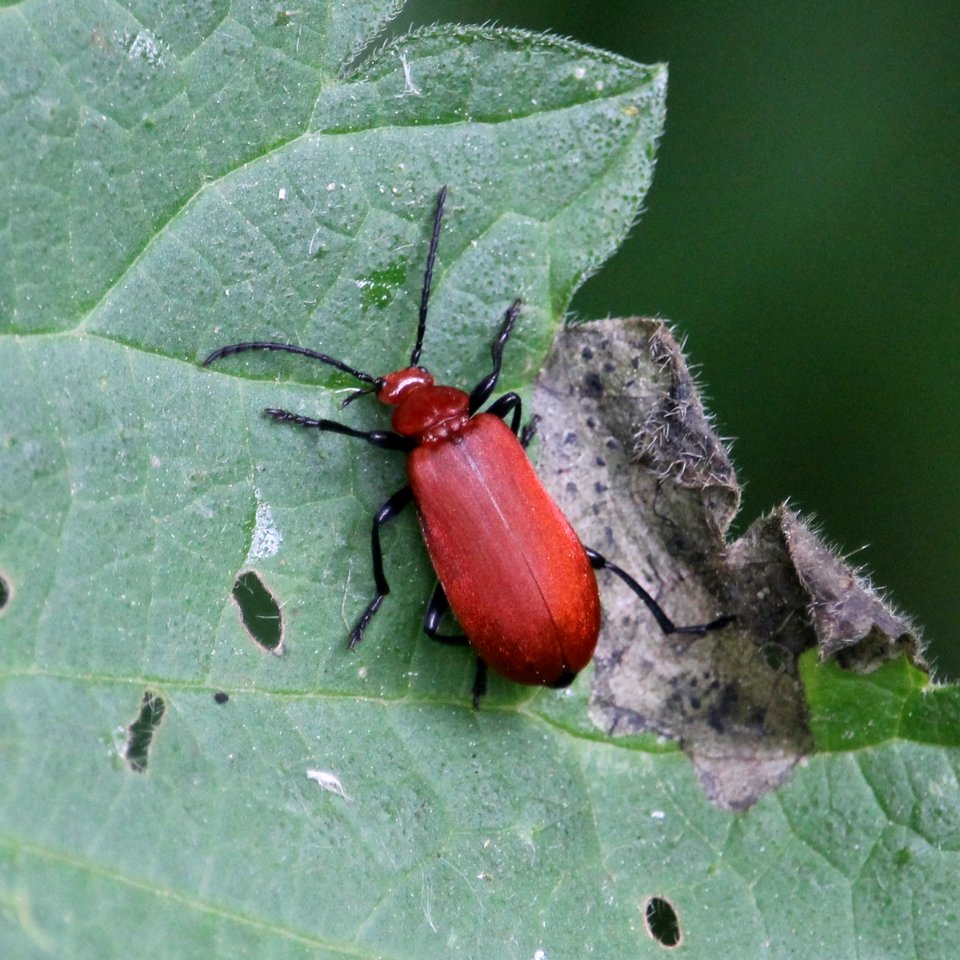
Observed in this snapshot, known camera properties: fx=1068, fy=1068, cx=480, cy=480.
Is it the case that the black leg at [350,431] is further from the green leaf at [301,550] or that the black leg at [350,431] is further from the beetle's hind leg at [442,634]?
the beetle's hind leg at [442,634]

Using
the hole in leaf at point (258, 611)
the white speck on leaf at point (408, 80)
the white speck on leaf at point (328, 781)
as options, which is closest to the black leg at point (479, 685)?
the white speck on leaf at point (328, 781)

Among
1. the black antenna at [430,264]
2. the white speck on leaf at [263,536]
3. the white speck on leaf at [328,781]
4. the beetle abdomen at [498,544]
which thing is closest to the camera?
the white speck on leaf at [328,781]

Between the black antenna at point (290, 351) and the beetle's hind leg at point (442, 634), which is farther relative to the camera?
the beetle's hind leg at point (442, 634)

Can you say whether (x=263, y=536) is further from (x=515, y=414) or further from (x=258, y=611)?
(x=515, y=414)

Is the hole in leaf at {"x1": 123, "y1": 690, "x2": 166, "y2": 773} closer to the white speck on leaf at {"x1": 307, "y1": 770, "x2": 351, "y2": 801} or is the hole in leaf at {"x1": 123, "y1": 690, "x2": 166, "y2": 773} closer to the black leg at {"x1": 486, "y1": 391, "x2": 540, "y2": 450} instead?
the white speck on leaf at {"x1": 307, "y1": 770, "x2": 351, "y2": 801}

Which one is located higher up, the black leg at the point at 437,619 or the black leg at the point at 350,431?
the black leg at the point at 350,431

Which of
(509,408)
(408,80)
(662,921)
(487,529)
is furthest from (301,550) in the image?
(662,921)

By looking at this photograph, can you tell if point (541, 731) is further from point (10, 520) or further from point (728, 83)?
point (728, 83)
